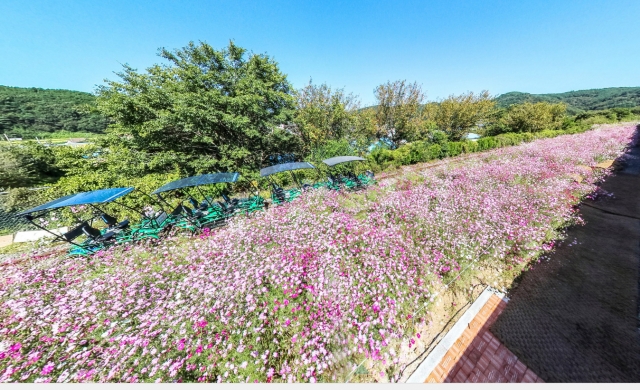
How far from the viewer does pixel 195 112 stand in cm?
1076

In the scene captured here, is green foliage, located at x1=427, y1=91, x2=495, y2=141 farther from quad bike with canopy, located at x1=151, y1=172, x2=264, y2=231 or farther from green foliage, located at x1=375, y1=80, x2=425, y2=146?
quad bike with canopy, located at x1=151, y1=172, x2=264, y2=231

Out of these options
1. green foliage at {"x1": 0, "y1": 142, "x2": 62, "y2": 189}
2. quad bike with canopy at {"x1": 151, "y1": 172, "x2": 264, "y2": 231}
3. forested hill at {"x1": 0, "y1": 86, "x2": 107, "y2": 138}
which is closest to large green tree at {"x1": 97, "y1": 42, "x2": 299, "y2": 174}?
quad bike with canopy at {"x1": 151, "y1": 172, "x2": 264, "y2": 231}

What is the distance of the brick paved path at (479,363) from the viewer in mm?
2998

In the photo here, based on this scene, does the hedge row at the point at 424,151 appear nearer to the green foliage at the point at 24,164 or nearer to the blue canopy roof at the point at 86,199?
the blue canopy roof at the point at 86,199

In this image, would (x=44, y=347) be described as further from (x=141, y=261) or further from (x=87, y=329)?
(x=141, y=261)

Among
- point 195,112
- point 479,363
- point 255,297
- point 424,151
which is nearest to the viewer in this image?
point 479,363

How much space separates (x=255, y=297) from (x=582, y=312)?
6314 millimetres

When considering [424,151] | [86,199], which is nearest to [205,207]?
[86,199]

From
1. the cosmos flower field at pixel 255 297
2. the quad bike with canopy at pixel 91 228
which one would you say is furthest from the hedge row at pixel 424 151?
the quad bike with canopy at pixel 91 228

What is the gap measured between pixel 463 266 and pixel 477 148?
20453 millimetres

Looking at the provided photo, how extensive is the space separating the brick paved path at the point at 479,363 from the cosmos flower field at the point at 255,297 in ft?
1.96

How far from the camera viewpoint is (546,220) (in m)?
5.68

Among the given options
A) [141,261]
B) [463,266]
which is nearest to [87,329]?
[141,261]

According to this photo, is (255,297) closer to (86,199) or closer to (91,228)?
(86,199)
